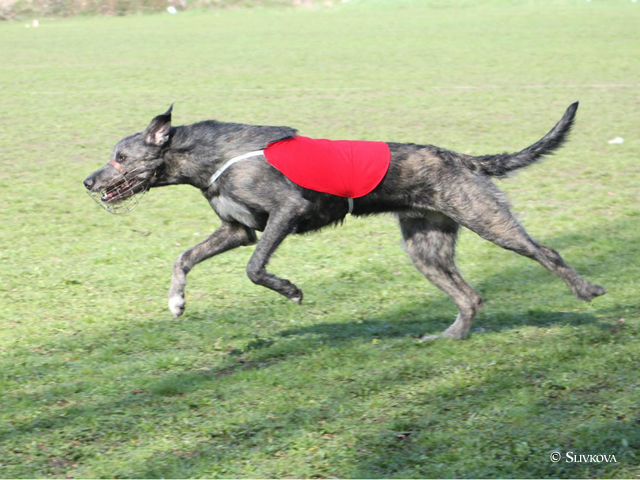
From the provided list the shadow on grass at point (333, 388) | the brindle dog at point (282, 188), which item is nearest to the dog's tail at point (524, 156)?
the brindle dog at point (282, 188)

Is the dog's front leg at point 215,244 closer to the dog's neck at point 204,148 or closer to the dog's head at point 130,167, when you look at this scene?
the dog's neck at point 204,148

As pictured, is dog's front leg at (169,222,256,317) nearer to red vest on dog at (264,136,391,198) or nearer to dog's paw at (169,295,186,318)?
dog's paw at (169,295,186,318)

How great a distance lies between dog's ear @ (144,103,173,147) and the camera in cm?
635

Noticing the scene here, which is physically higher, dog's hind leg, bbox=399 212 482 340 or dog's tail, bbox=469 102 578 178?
dog's tail, bbox=469 102 578 178

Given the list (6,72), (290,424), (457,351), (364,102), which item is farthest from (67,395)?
(6,72)

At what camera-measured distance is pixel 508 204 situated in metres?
6.48

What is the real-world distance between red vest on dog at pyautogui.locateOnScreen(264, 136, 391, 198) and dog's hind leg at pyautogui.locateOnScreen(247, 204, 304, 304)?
255mm

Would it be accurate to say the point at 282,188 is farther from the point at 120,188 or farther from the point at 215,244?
the point at 120,188

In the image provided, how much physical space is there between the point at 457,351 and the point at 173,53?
70.6 feet

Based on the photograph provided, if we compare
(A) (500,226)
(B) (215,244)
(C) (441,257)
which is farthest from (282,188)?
(A) (500,226)

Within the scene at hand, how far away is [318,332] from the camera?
6883 millimetres

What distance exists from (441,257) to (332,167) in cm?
122

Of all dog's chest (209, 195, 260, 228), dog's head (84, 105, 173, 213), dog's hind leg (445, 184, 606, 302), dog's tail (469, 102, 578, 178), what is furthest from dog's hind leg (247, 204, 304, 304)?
dog's tail (469, 102, 578, 178)

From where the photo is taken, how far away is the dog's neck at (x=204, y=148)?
6391 millimetres
